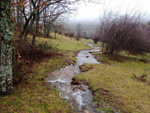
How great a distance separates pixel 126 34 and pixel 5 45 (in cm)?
1173

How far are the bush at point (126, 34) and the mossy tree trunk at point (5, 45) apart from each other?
10978mm

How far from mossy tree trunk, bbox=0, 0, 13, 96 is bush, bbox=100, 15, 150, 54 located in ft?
36.0

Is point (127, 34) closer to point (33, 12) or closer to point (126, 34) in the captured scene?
point (126, 34)

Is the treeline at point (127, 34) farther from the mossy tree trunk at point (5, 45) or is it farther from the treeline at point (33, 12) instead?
the mossy tree trunk at point (5, 45)

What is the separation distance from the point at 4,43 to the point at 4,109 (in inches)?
78.2

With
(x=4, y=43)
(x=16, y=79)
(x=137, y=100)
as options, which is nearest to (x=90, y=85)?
(x=137, y=100)

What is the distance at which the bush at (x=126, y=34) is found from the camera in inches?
416

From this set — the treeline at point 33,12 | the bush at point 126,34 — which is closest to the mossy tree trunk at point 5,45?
the treeline at point 33,12

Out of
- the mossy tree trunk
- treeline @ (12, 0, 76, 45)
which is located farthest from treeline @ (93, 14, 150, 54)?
the mossy tree trunk

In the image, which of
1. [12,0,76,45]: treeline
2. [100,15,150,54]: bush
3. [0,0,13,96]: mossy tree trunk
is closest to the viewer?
[0,0,13,96]: mossy tree trunk

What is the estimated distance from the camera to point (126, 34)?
10695mm

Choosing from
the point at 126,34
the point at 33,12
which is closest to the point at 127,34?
the point at 126,34

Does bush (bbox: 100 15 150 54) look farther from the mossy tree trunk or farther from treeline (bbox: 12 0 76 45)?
the mossy tree trunk

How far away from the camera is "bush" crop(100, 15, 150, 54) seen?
10.6 meters
